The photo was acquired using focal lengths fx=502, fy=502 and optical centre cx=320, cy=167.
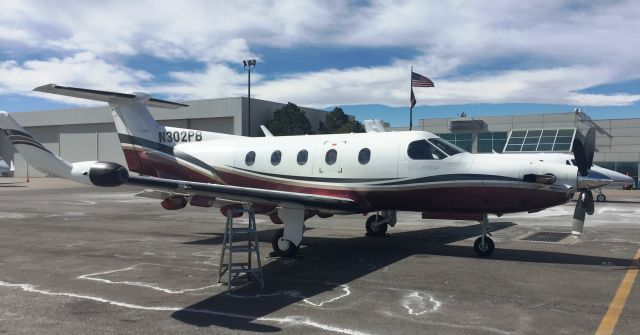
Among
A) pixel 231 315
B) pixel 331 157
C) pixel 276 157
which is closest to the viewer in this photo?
pixel 231 315

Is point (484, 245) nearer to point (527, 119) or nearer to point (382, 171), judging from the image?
point (382, 171)

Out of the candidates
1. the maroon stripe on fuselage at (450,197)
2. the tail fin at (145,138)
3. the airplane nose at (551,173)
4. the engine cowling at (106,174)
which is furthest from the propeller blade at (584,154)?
the tail fin at (145,138)

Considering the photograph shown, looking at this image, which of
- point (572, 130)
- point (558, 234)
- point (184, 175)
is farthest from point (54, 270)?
point (572, 130)

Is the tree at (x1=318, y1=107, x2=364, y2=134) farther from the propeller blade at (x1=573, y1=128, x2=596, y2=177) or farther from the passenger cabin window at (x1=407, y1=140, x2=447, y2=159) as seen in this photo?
the propeller blade at (x1=573, y1=128, x2=596, y2=177)

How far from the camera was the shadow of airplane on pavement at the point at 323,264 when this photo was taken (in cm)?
704

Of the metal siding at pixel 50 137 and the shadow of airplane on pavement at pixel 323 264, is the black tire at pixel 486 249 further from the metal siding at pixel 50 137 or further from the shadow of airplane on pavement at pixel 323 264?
the metal siding at pixel 50 137

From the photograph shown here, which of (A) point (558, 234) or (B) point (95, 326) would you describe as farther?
(A) point (558, 234)

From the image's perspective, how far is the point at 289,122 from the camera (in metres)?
57.9

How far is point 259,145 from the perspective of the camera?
14.0 m

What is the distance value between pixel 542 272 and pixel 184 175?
32.7ft

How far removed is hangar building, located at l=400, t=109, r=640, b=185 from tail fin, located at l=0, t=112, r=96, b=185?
161ft

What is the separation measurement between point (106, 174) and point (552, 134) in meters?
53.7

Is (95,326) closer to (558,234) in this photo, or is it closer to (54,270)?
(54,270)

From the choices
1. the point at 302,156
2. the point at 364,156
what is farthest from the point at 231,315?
the point at 302,156
